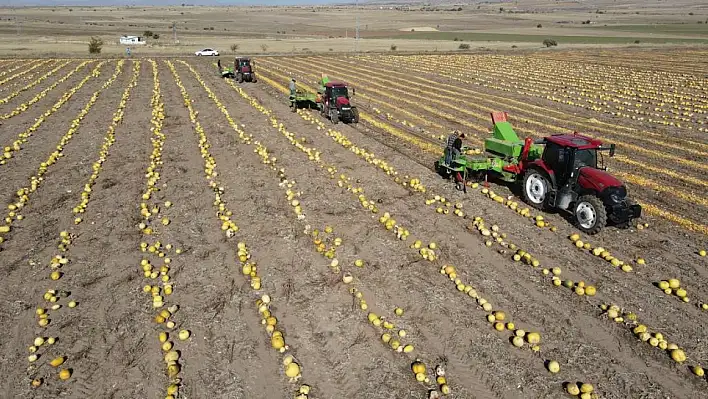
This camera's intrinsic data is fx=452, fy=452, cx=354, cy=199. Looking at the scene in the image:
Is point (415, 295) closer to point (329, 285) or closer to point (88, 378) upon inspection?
point (329, 285)

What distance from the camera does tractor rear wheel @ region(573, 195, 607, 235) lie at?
10.4 meters

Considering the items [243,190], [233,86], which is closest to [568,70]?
[233,86]

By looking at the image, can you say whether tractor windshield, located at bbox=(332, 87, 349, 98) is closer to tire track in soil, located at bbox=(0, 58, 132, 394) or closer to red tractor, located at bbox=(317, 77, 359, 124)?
red tractor, located at bbox=(317, 77, 359, 124)

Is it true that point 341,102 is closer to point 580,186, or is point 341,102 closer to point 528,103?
point 528,103

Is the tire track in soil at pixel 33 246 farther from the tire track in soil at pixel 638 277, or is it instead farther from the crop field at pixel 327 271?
the tire track in soil at pixel 638 277

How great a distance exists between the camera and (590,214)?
10.7 meters

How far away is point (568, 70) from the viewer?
137 feet

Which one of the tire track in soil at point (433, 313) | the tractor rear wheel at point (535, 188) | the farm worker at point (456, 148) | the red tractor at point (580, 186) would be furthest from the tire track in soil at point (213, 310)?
the red tractor at point (580, 186)

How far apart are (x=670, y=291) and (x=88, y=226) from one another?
43.2 ft

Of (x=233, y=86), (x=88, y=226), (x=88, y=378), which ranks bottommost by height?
(x=88, y=378)

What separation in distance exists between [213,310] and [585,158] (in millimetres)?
9279

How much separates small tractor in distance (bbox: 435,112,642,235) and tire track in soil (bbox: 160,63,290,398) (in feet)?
24.7

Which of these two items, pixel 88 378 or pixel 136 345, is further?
pixel 136 345

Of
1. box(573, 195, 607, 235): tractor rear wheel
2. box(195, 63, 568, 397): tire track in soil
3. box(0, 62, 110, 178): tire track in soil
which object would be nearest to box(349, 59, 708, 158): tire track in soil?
box(573, 195, 607, 235): tractor rear wheel
